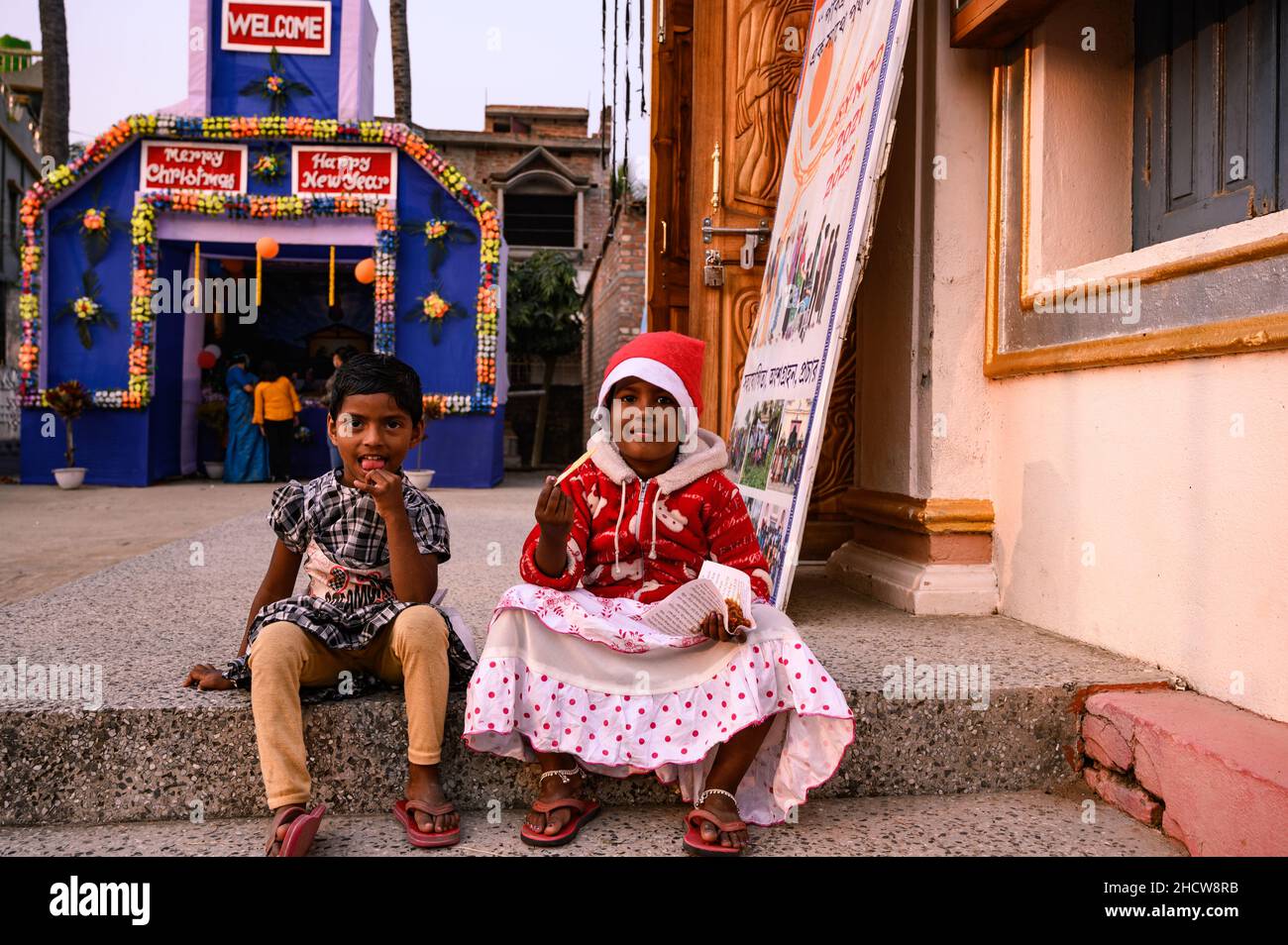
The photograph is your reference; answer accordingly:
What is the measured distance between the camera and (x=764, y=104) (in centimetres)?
438

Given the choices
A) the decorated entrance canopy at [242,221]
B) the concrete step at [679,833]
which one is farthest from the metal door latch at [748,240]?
the decorated entrance canopy at [242,221]

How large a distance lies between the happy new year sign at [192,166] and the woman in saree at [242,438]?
7.99 ft

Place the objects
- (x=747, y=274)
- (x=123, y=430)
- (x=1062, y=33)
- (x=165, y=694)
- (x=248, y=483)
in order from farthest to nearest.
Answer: (x=248, y=483) → (x=123, y=430) → (x=747, y=274) → (x=1062, y=33) → (x=165, y=694)

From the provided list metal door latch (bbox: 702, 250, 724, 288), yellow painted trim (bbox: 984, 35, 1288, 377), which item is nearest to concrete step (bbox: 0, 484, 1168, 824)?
yellow painted trim (bbox: 984, 35, 1288, 377)

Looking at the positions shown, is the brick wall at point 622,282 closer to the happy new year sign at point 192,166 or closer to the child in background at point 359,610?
the happy new year sign at point 192,166

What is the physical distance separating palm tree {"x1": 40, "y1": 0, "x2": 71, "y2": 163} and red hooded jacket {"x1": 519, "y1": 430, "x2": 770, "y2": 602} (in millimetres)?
14726

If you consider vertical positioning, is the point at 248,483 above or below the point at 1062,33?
below

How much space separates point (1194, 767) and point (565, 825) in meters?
1.42

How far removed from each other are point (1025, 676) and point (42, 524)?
724cm

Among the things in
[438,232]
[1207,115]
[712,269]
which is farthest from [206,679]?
[438,232]

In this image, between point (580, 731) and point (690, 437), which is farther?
point (690, 437)

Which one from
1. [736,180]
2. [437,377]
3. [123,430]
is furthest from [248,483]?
[736,180]

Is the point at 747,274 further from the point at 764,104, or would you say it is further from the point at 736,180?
the point at 764,104

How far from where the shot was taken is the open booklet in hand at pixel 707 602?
208 cm
